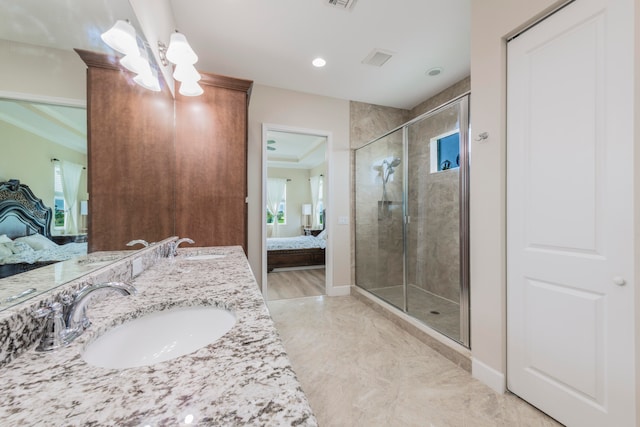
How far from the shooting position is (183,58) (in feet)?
5.87

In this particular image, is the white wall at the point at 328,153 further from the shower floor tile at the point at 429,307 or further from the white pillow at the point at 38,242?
the white pillow at the point at 38,242

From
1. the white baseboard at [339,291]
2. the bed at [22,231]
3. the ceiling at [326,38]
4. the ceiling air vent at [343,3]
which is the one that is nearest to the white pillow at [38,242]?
the bed at [22,231]

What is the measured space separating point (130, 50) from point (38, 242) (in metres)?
0.98

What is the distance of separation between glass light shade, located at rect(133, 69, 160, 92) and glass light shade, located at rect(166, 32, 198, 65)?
0.76 ft

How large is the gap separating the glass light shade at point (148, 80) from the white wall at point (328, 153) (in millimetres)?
1583

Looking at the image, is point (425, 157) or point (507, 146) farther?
point (425, 157)

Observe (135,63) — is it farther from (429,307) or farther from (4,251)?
(429,307)

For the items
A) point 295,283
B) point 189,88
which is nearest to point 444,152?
point 189,88

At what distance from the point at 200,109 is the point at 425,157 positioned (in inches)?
102

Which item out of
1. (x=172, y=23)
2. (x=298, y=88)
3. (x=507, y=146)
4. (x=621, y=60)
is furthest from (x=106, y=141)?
(x=298, y=88)

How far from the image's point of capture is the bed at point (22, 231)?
539 mm

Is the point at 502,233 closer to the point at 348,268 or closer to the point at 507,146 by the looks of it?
the point at 507,146

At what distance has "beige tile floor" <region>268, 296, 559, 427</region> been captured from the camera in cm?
146

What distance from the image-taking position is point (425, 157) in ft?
10.6
